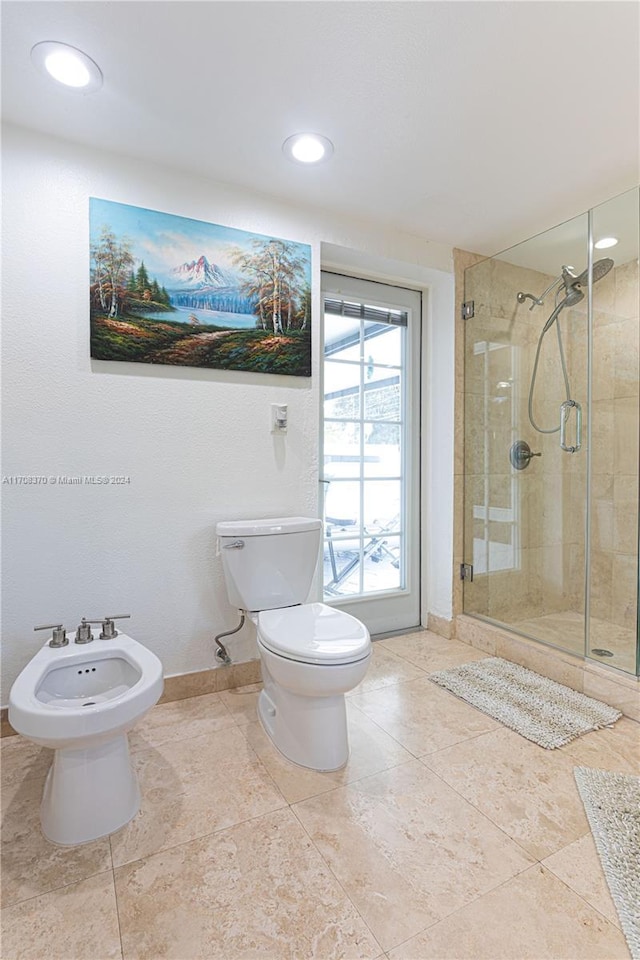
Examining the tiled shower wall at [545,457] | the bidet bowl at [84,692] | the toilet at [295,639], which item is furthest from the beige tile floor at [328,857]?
the tiled shower wall at [545,457]

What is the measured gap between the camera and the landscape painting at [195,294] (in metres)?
1.91

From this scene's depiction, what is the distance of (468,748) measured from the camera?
5.71 ft

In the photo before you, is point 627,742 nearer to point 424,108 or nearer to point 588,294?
point 588,294

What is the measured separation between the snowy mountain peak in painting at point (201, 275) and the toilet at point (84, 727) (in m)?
1.47

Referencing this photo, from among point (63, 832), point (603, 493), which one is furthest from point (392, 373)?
point (63, 832)

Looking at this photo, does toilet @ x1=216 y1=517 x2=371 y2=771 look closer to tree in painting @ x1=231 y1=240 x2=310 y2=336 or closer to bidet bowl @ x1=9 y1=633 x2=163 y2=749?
bidet bowl @ x1=9 y1=633 x2=163 y2=749

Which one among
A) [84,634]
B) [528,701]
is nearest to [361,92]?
[84,634]

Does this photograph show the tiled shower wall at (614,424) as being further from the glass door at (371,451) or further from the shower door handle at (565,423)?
the glass door at (371,451)

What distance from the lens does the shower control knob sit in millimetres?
2688

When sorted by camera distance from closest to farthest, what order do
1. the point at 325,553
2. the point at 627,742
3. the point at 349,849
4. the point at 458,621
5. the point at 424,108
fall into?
the point at 349,849 < the point at 424,108 < the point at 627,742 < the point at 325,553 < the point at 458,621

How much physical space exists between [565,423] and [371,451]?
102 centimetres

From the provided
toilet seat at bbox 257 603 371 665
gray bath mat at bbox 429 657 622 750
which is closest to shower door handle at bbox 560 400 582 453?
gray bath mat at bbox 429 657 622 750

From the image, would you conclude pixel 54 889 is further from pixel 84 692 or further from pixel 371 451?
pixel 371 451

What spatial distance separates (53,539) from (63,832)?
3.14 ft
